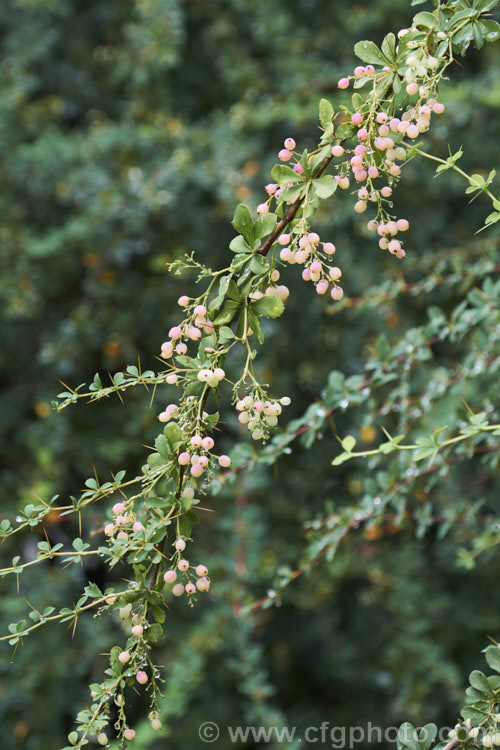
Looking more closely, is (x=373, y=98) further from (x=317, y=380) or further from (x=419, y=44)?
(x=317, y=380)

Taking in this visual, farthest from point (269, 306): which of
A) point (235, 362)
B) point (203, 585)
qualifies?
point (235, 362)

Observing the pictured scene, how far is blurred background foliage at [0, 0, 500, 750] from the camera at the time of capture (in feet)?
4.70

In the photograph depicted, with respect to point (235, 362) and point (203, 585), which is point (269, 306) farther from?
point (235, 362)

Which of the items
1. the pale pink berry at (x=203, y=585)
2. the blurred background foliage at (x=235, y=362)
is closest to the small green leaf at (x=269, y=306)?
the pale pink berry at (x=203, y=585)

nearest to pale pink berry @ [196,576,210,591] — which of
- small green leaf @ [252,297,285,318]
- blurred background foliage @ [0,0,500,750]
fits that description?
small green leaf @ [252,297,285,318]

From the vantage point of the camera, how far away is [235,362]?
147cm

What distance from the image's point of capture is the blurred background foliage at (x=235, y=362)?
1433 millimetres

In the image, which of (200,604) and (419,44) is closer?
(419,44)

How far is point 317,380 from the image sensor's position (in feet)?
5.38

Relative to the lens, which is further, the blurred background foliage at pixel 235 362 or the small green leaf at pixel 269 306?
the blurred background foliage at pixel 235 362

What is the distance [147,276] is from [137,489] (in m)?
0.52

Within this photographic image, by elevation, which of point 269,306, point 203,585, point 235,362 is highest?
point 269,306

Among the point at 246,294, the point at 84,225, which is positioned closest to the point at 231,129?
the point at 84,225

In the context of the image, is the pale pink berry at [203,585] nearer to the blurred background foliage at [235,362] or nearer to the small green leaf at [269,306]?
the small green leaf at [269,306]
